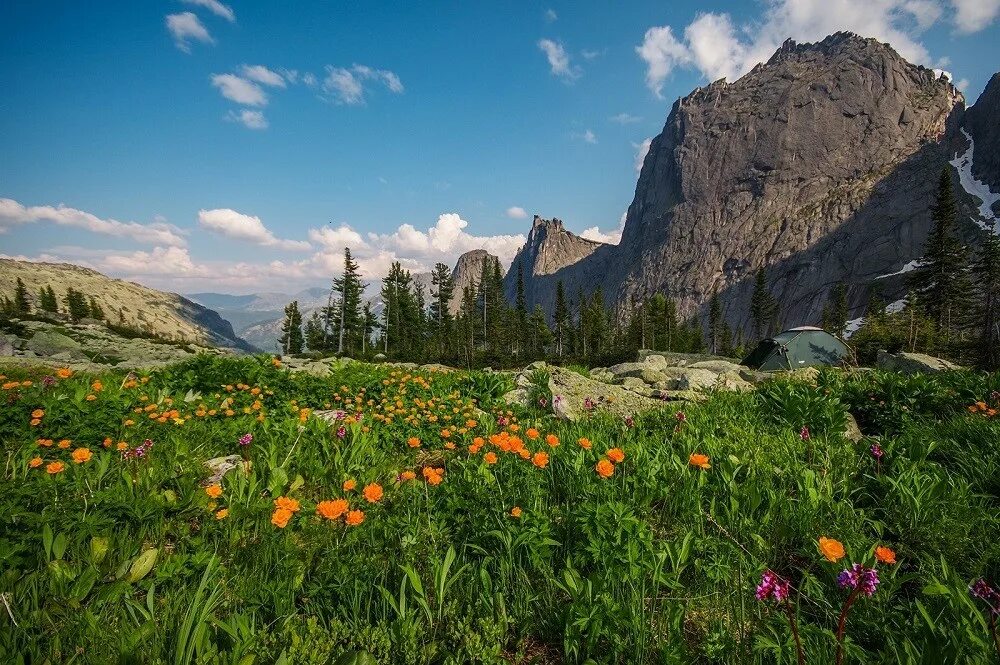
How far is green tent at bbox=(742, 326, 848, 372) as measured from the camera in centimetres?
1677

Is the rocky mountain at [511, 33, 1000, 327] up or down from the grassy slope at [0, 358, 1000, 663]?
up

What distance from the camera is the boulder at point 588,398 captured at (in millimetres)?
6348

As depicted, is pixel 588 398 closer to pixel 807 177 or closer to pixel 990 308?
pixel 990 308

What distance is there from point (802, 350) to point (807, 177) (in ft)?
597

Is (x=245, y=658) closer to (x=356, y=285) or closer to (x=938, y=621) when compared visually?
(x=938, y=621)

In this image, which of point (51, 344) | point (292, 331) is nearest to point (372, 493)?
point (51, 344)

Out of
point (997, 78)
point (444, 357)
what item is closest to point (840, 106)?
point (997, 78)

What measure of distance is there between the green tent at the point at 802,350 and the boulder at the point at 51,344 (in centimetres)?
3207

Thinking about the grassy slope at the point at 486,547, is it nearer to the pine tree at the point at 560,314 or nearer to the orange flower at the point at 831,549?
the orange flower at the point at 831,549

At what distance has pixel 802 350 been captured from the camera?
17.2 m

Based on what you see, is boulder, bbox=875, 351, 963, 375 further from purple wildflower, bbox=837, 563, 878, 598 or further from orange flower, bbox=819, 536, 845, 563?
purple wildflower, bbox=837, 563, 878, 598

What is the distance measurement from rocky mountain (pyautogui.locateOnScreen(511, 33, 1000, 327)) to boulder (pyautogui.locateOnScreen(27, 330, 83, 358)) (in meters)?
150

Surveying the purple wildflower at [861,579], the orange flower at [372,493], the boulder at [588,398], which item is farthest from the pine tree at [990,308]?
the orange flower at [372,493]

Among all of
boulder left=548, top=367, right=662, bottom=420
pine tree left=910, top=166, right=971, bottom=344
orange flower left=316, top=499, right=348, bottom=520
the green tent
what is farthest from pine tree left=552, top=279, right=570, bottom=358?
orange flower left=316, top=499, right=348, bottom=520
